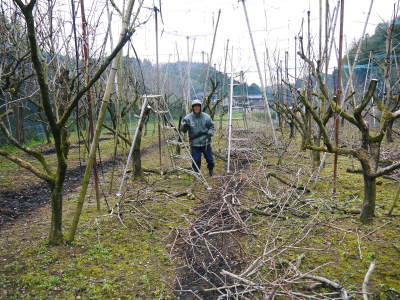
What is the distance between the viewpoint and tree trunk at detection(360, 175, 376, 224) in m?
3.72

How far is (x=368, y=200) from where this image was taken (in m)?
3.80

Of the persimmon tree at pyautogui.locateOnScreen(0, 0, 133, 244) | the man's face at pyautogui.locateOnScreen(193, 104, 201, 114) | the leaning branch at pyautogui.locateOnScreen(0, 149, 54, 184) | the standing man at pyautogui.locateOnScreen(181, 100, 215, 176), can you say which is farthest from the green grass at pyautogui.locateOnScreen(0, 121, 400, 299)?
the man's face at pyautogui.locateOnScreen(193, 104, 201, 114)

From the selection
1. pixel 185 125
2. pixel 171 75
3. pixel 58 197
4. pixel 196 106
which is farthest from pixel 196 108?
pixel 171 75

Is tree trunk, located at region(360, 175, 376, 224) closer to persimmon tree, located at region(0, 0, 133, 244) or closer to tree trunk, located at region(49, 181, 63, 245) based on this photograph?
persimmon tree, located at region(0, 0, 133, 244)

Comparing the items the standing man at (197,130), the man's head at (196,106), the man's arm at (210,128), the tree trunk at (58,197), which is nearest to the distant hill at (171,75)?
the man's head at (196,106)

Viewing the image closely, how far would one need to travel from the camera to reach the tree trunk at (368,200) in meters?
3.72

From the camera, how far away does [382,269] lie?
115 inches

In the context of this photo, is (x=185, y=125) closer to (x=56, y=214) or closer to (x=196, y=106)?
(x=196, y=106)

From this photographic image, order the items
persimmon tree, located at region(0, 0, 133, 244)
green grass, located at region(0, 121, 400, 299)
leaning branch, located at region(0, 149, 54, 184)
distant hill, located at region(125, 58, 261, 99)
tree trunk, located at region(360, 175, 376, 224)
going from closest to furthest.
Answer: persimmon tree, located at region(0, 0, 133, 244) < green grass, located at region(0, 121, 400, 299) < leaning branch, located at region(0, 149, 54, 184) < tree trunk, located at region(360, 175, 376, 224) < distant hill, located at region(125, 58, 261, 99)

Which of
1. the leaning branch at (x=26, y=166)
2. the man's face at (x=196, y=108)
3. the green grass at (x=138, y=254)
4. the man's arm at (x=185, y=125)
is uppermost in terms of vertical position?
the man's face at (x=196, y=108)

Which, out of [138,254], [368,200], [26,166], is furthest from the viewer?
[368,200]

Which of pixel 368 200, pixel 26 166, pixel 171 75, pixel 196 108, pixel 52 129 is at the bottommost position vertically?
pixel 368 200

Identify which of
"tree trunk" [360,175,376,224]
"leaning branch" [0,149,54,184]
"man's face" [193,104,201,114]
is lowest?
"tree trunk" [360,175,376,224]

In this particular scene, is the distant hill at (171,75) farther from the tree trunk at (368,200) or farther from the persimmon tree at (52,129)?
the tree trunk at (368,200)
